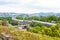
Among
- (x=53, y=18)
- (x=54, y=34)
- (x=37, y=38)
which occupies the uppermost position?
(x=37, y=38)

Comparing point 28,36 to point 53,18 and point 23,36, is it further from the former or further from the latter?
point 53,18

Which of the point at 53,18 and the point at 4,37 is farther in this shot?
the point at 53,18

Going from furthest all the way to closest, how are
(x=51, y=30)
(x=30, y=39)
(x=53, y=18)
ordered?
(x=53, y=18) → (x=51, y=30) → (x=30, y=39)

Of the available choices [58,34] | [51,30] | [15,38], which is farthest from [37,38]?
[51,30]

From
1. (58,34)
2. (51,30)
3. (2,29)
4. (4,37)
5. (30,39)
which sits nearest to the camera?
(4,37)

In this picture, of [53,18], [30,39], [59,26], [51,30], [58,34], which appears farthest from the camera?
[53,18]

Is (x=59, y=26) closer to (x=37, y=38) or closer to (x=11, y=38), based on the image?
(x=37, y=38)

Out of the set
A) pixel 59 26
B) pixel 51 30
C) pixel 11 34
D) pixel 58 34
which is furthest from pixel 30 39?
pixel 59 26

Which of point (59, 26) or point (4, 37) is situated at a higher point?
point (4, 37)

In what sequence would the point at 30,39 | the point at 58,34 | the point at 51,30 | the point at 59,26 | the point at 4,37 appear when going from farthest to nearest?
the point at 59,26
the point at 51,30
the point at 58,34
the point at 30,39
the point at 4,37
